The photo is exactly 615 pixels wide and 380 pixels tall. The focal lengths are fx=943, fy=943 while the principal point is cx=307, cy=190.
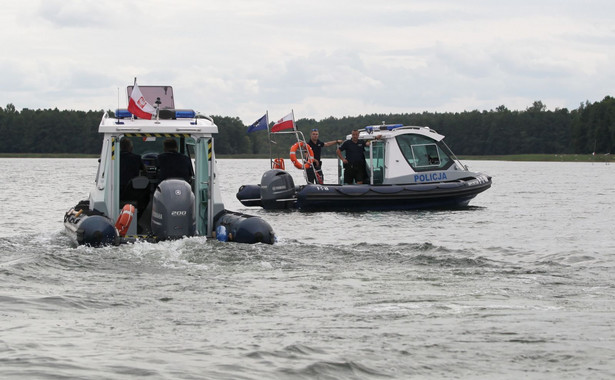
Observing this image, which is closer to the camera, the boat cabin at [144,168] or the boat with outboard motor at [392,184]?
the boat cabin at [144,168]

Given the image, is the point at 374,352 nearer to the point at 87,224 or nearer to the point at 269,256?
the point at 269,256

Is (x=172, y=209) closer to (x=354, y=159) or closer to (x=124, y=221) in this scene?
(x=124, y=221)

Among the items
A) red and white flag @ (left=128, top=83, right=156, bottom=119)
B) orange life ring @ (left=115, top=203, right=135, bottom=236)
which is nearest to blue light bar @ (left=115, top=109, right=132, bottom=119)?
red and white flag @ (left=128, top=83, right=156, bottom=119)

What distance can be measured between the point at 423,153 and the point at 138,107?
40.6 ft

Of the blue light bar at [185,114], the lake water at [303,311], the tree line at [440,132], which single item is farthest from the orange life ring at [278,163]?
the tree line at [440,132]

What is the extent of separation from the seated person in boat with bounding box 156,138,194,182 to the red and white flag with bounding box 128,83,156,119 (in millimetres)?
580

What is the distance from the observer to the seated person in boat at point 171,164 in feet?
43.2

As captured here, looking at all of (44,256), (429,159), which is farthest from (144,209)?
(429,159)

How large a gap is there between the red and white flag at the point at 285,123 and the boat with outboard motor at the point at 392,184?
0.93 m

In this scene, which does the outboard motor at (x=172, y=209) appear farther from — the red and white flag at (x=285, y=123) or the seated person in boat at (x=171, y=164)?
the red and white flag at (x=285, y=123)

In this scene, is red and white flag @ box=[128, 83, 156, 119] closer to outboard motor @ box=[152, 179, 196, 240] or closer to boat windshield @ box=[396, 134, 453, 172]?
outboard motor @ box=[152, 179, 196, 240]

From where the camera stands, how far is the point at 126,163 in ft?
44.0

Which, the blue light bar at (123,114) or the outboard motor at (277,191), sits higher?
the blue light bar at (123,114)

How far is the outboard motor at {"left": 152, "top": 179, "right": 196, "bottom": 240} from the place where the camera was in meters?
12.4
